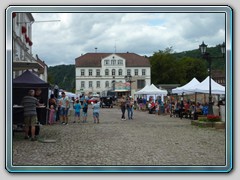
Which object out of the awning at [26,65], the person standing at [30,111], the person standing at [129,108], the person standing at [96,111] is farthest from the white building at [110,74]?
the person standing at [30,111]

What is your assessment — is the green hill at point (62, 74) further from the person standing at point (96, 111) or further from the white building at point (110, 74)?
the person standing at point (96, 111)

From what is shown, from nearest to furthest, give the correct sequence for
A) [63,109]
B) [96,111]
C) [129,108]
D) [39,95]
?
1. [39,95]
2. [63,109]
3. [96,111]
4. [129,108]

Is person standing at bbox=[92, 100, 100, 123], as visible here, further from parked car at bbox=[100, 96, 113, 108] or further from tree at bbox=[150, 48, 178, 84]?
tree at bbox=[150, 48, 178, 84]

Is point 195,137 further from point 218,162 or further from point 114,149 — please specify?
point 218,162

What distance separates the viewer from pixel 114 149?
10898 millimetres

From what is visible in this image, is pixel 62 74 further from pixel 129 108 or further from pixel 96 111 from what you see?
pixel 129 108

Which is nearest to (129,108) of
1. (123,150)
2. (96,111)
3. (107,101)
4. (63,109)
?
(96,111)

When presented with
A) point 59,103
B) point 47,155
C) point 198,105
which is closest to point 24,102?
point 47,155

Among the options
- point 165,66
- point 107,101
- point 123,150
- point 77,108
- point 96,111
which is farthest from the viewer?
point 165,66

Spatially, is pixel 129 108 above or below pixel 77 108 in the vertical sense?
below

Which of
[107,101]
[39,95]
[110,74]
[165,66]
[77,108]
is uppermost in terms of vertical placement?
[165,66]

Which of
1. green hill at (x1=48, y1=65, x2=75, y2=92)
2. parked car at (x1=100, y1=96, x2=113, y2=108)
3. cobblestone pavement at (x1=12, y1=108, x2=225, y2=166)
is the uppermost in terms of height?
green hill at (x1=48, y1=65, x2=75, y2=92)

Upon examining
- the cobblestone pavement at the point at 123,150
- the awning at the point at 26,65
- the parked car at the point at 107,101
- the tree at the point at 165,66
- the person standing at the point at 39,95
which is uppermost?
the tree at the point at 165,66

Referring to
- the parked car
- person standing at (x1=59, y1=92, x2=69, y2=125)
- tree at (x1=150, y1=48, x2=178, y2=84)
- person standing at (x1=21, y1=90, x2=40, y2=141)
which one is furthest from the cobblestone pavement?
tree at (x1=150, y1=48, x2=178, y2=84)
